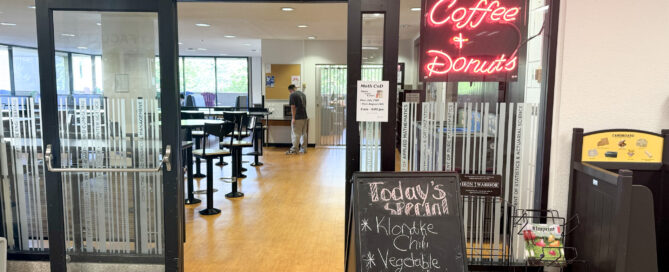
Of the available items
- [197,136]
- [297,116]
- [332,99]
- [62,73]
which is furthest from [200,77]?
[62,73]

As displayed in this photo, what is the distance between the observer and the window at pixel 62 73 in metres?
2.62

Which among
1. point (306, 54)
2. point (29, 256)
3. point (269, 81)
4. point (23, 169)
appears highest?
point (306, 54)

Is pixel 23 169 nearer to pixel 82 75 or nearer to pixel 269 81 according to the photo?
pixel 82 75

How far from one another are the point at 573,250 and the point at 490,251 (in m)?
0.46

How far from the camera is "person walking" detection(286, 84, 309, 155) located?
28.1ft

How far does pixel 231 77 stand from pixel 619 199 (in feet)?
46.6

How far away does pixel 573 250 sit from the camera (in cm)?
254

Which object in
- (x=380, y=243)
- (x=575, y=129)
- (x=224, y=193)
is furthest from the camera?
(x=224, y=193)

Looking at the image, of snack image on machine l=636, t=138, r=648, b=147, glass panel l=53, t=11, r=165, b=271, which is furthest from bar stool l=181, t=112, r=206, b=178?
snack image on machine l=636, t=138, r=648, b=147

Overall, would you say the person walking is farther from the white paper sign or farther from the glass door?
the white paper sign

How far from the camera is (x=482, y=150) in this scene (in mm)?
2582

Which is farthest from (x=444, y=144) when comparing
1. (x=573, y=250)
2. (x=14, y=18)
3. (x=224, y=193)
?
(x=14, y=18)

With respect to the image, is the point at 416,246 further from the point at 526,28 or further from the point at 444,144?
the point at 526,28

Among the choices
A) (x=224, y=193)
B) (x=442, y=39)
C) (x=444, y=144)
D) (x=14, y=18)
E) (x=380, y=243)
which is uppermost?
(x=14, y=18)
